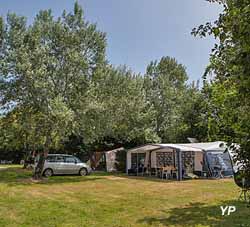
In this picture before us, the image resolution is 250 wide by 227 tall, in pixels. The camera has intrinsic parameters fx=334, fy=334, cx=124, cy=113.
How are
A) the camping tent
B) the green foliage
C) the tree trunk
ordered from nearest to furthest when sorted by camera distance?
the tree trunk → the camping tent → the green foliage

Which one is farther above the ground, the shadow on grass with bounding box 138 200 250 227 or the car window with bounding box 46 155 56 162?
the car window with bounding box 46 155 56 162

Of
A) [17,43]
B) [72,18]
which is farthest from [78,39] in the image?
[17,43]

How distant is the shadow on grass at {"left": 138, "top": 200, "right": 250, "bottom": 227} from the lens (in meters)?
7.84

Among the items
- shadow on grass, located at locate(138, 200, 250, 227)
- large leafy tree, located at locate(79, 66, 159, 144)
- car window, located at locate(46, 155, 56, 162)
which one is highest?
large leafy tree, located at locate(79, 66, 159, 144)

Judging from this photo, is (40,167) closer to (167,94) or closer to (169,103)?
(169,103)

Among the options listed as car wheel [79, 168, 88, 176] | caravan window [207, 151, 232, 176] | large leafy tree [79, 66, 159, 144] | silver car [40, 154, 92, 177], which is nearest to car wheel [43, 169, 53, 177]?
silver car [40, 154, 92, 177]

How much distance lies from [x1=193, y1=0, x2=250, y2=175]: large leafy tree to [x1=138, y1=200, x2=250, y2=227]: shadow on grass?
4754 mm

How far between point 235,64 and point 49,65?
16344 millimetres

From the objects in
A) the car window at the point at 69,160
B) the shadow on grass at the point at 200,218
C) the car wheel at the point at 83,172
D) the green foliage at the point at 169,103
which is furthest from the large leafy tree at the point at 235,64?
the green foliage at the point at 169,103

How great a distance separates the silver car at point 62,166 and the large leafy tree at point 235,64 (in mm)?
18575

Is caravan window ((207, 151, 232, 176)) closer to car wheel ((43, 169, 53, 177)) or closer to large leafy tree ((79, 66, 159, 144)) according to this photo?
large leafy tree ((79, 66, 159, 144))

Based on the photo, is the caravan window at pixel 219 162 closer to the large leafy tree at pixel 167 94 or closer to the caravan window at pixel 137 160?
the caravan window at pixel 137 160

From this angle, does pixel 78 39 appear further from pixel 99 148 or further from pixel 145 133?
pixel 99 148

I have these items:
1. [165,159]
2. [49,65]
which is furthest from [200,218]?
[165,159]
